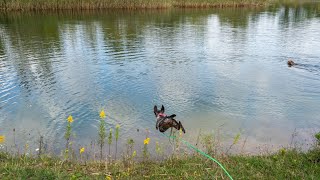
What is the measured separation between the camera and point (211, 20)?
30.4 meters

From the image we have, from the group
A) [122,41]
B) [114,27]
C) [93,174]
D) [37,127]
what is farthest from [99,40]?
[93,174]

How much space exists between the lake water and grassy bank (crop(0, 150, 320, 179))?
187 cm

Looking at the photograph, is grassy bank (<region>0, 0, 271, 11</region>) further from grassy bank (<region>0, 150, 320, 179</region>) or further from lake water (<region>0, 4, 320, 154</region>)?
grassy bank (<region>0, 150, 320, 179</region>)

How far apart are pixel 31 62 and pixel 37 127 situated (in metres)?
7.49

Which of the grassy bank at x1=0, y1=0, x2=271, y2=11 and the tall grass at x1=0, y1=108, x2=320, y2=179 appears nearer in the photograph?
the tall grass at x1=0, y1=108, x2=320, y2=179

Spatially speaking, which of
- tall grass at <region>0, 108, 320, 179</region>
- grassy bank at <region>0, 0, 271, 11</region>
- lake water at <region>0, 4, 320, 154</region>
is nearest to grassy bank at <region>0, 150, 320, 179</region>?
tall grass at <region>0, 108, 320, 179</region>

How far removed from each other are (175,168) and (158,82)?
7.37 m

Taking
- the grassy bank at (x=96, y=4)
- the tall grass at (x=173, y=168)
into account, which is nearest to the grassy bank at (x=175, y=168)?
the tall grass at (x=173, y=168)

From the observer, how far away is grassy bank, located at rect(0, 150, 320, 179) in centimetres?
489

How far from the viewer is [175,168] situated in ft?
17.5

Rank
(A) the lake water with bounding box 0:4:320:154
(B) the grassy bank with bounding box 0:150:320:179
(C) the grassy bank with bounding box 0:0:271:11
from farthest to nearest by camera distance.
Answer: (C) the grassy bank with bounding box 0:0:271:11, (A) the lake water with bounding box 0:4:320:154, (B) the grassy bank with bounding box 0:150:320:179

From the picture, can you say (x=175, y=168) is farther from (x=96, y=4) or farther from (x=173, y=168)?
(x=96, y=4)

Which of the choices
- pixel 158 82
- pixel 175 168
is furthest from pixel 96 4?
pixel 175 168

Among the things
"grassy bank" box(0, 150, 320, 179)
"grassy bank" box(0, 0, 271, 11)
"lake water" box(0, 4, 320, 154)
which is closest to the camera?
"grassy bank" box(0, 150, 320, 179)
